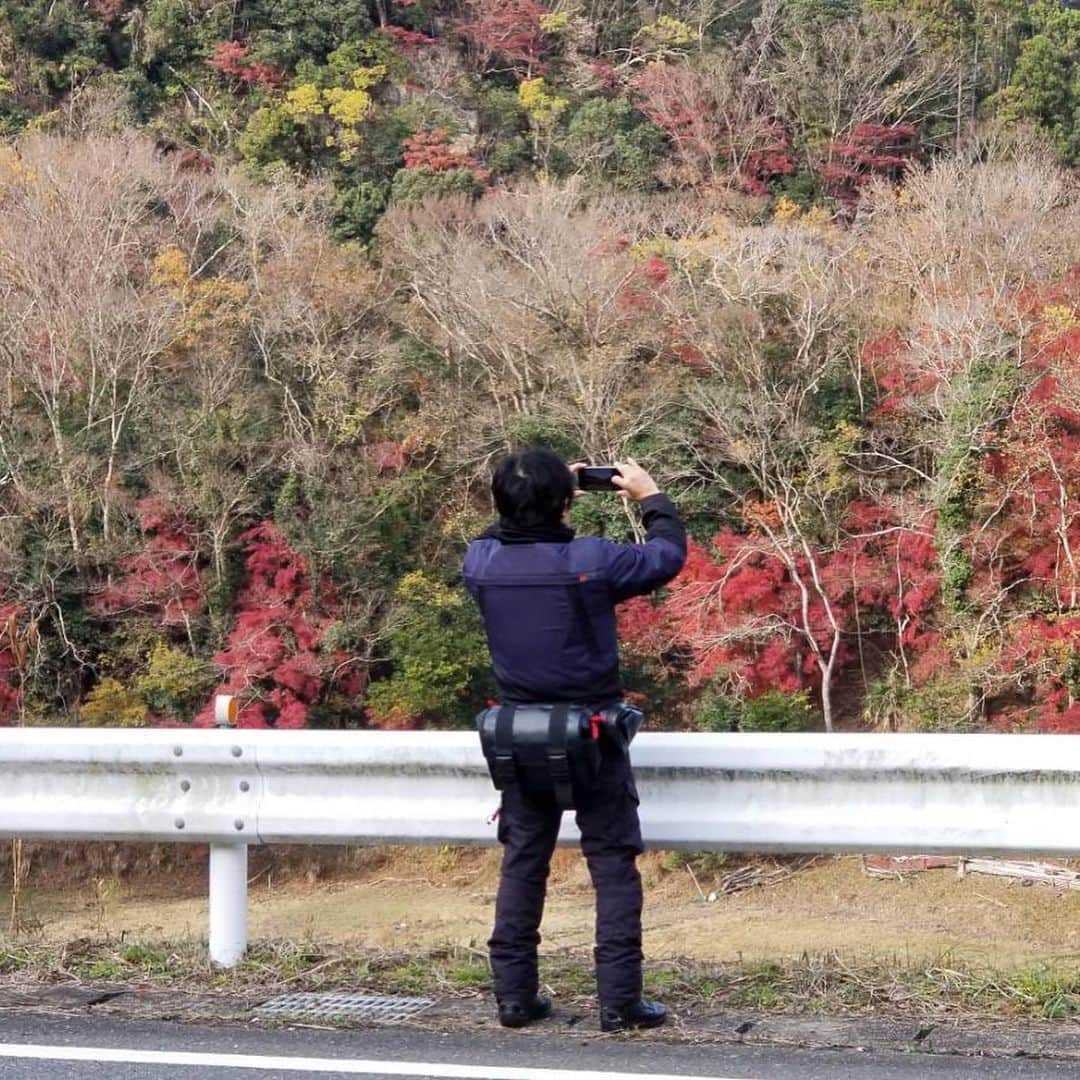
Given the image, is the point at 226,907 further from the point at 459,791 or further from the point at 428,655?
the point at 428,655

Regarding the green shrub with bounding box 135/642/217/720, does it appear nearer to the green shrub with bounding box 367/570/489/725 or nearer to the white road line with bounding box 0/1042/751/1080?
the green shrub with bounding box 367/570/489/725

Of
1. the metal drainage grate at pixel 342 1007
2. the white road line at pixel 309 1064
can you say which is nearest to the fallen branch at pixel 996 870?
the metal drainage grate at pixel 342 1007

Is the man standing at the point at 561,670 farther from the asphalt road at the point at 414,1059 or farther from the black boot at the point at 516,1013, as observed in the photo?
the asphalt road at the point at 414,1059

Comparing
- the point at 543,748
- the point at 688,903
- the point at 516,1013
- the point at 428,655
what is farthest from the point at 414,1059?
the point at 428,655

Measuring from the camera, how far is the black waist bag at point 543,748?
12.8ft

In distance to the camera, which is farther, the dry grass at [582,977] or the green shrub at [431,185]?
the green shrub at [431,185]

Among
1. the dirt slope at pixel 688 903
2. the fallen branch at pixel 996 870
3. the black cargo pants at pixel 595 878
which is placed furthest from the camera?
the fallen branch at pixel 996 870

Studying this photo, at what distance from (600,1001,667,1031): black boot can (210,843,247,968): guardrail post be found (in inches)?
50.1

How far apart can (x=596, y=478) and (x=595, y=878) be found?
42.7 inches

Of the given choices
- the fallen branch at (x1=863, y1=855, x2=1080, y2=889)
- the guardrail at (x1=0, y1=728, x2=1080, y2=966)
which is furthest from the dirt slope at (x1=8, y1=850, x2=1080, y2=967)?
the guardrail at (x1=0, y1=728, x2=1080, y2=966)

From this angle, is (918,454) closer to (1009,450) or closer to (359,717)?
(1009,450)

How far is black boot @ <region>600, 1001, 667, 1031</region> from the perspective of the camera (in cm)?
396

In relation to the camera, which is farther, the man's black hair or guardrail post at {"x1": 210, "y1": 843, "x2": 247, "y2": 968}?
guardrail post at {"x1": 210, "y1": 843, "x2": 247, "y2": 968}

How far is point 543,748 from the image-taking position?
3910mm
